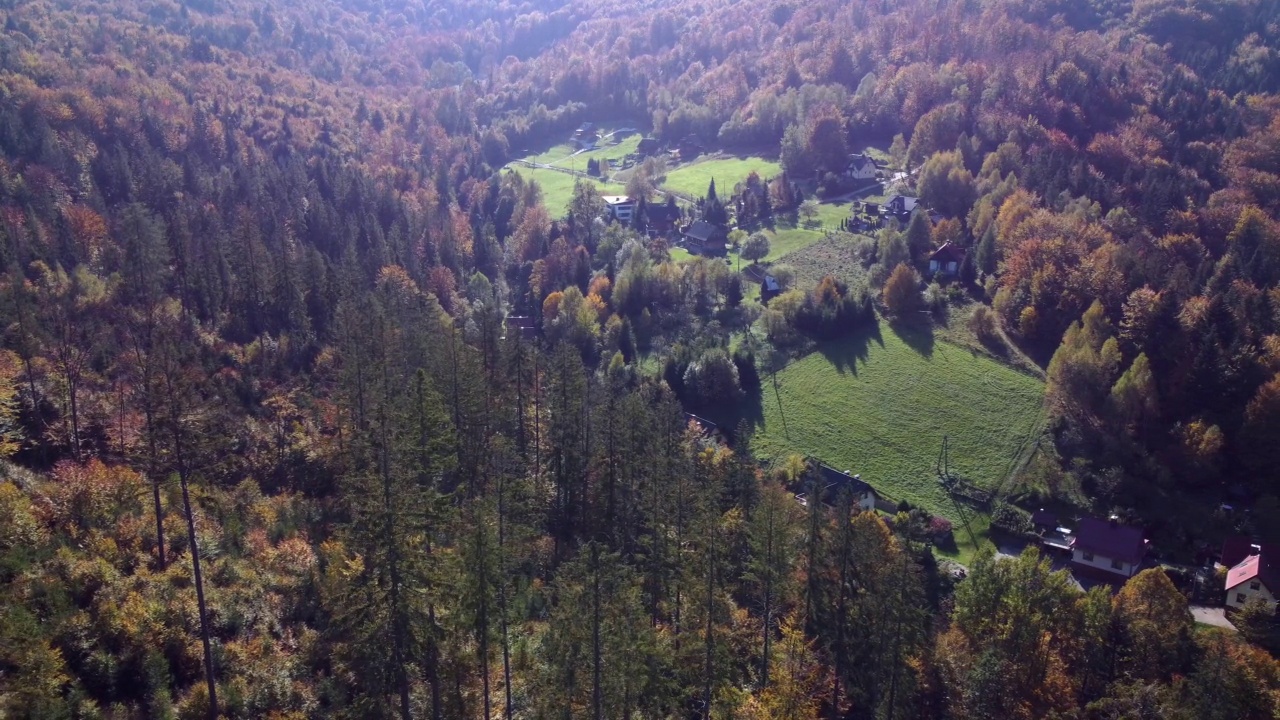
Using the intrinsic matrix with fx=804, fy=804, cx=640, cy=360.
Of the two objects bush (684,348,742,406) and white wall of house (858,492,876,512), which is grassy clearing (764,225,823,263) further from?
white wall of house (858,492,876,512)

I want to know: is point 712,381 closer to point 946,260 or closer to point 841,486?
point 841,486

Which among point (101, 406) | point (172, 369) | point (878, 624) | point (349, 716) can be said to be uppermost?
point (172, 369)

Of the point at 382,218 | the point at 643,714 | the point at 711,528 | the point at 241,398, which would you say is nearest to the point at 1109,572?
the point at 711,528

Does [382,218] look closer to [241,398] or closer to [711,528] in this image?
[241,398]

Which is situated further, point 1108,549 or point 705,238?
point 705,238

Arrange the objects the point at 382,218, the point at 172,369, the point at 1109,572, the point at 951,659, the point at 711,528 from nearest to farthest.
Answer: the point at 172,369, the point at 711,528, the point at 951,659, the point at 1109,572, the point at 382,218

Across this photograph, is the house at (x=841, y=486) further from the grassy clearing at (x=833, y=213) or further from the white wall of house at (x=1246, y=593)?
the grassy clearing at (x=833, y=213)

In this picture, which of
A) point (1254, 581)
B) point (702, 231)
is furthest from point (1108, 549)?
point (702, 231)
